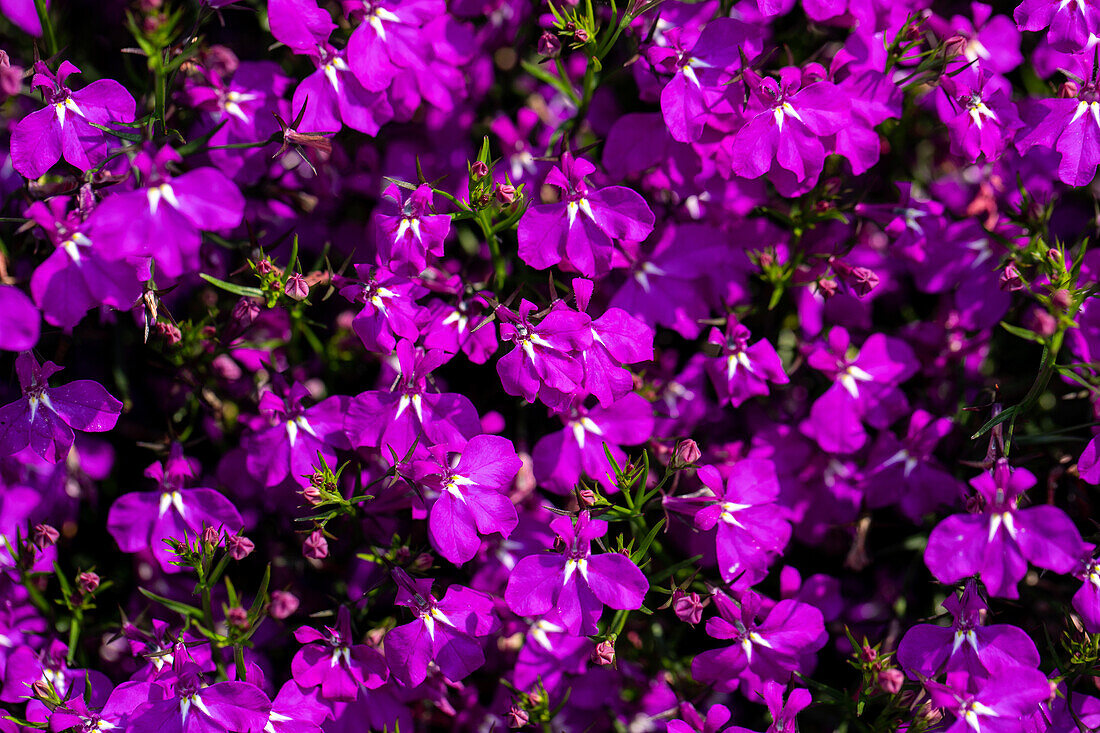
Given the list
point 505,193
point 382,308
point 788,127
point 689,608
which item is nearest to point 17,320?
point 382,308

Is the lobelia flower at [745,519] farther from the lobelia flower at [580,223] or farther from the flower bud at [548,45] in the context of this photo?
the flower bud at [548,45]

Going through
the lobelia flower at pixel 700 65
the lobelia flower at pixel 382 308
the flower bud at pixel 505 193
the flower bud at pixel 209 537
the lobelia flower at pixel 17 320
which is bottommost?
the flower bud at pixel 209 537

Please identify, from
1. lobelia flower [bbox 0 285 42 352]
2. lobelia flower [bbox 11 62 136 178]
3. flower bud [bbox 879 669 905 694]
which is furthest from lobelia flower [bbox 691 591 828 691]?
lobelia flower [bbox 11 62 136 178]

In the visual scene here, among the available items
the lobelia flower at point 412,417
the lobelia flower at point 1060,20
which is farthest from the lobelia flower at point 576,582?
the lobelia flower at point 1060,20

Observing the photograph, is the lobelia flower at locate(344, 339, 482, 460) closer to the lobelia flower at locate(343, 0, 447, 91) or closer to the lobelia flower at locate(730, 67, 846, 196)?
the lobelia flower at locate(343, 0, 447, 91)

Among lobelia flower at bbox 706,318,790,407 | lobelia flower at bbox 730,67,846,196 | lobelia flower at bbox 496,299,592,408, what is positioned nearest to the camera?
lobelia flower at bbox 496,299,592,408

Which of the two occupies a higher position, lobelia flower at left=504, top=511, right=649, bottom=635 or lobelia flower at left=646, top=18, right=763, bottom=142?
lobelia flower at left=646, top=18, right=763, bottom=142
